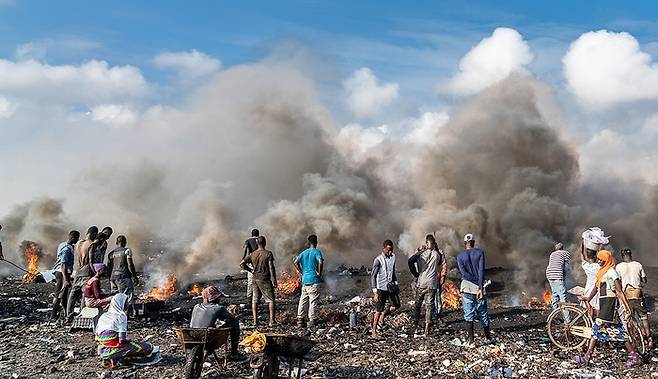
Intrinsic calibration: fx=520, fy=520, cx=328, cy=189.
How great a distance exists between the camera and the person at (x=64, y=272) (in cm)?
1159

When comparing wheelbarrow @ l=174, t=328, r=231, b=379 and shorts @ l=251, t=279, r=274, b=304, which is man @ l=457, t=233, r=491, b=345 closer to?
shorts @ l=251, t=279, r=274, b=304

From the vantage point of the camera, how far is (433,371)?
8.17 metres

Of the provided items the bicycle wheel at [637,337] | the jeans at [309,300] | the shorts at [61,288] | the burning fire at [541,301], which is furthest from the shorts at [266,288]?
the burning fire at [541,301]

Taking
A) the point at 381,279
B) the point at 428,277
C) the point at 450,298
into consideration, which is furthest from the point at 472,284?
the point at 450,298

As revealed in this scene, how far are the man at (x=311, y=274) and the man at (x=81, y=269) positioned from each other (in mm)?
4384

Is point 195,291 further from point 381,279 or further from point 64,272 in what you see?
point 381,279

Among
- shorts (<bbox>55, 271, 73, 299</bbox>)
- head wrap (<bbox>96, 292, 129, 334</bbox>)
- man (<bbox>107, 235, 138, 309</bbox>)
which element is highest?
man (<bbox>107, 235, 138, 309</bbox>)

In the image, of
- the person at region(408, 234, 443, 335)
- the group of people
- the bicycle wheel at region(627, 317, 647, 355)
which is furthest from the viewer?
the person at region(408, 234, 443, 335)

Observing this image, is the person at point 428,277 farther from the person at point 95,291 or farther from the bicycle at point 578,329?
the person at point 95,291

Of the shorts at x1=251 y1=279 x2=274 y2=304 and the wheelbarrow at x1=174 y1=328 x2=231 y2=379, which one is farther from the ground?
the shorts at x1=251 y1=279 x2=274 y2=304

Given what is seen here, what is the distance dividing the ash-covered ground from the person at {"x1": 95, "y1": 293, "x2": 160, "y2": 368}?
0.18 m

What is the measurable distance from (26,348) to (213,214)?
21180 millimetres

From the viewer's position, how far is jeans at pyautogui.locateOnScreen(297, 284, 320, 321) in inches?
441

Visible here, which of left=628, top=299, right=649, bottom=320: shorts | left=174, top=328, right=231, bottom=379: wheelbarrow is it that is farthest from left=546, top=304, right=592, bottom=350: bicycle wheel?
left=174, top=328, right=231, bottom=379: wheelbarrow
